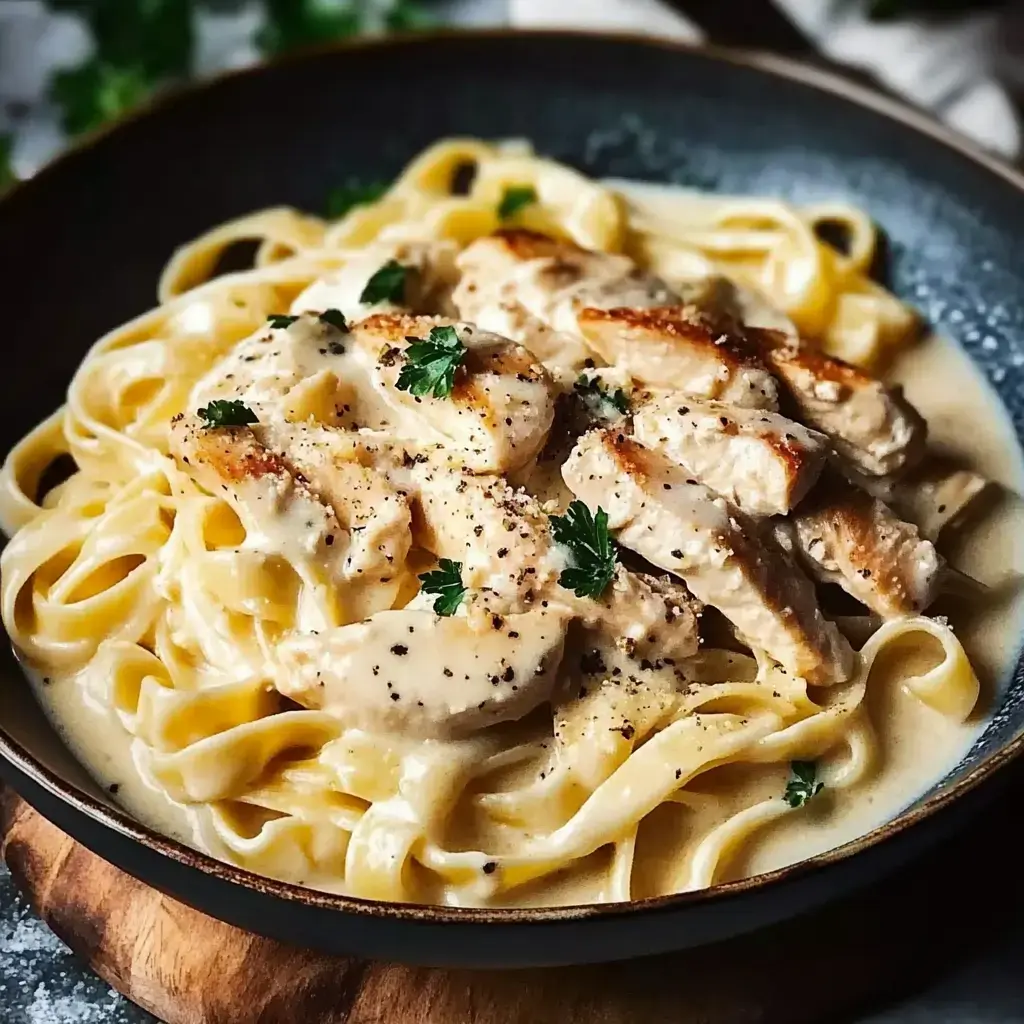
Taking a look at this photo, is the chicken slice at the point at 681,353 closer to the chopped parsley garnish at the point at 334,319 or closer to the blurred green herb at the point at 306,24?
the chopped parsley garnish at the point at 334,319

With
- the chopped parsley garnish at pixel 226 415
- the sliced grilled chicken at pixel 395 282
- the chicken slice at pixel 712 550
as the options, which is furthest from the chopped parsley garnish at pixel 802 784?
the sliced grilled chicken at pixel 395 282

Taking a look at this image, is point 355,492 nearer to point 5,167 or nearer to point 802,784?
point 802,784

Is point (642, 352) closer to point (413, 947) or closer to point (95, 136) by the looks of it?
point (413, 947)

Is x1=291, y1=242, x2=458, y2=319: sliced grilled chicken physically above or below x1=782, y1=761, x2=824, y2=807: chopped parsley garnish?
above

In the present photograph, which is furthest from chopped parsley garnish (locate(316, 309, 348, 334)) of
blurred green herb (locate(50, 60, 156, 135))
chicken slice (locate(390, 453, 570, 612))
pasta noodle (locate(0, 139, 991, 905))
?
blurred green herb (locate(50, 60, 156, 135))

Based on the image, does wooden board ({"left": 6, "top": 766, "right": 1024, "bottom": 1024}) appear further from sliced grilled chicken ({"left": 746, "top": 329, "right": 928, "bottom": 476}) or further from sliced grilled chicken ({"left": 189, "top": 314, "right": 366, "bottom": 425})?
sliced grilled chicken ({"left": 189, "top": 314, "right": 366, "bottom": 425})

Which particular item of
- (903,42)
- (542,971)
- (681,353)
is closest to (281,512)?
(681,353)
